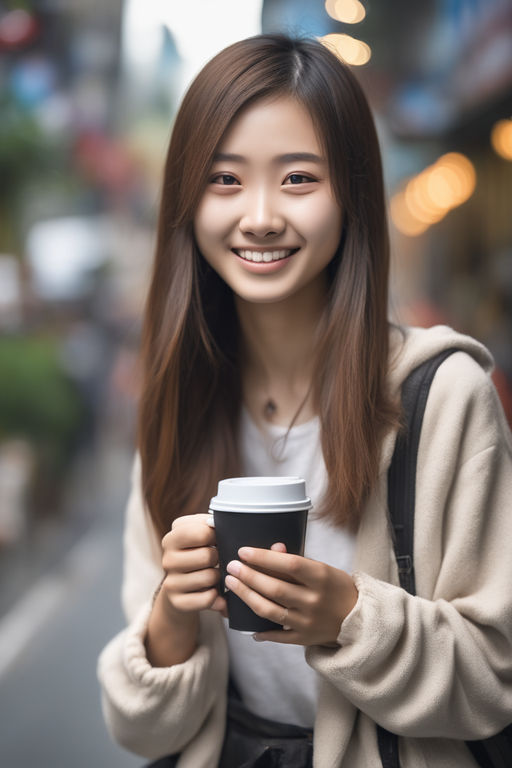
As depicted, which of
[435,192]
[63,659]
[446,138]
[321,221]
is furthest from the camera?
[435,192]

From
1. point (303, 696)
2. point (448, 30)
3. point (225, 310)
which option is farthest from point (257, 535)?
point (448, 30)

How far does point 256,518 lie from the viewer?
1.21 metres

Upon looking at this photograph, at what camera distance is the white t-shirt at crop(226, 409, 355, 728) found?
162 centimetres

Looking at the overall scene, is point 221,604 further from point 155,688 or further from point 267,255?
point 267,255

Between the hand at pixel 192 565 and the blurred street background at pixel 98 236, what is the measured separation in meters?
0.64

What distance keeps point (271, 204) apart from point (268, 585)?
0.69 m

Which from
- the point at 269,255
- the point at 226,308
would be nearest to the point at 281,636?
the point at 269,255

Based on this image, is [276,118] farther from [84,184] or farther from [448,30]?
[84,184]

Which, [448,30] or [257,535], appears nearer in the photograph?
[257,535]

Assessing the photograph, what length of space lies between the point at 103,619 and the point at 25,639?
1.61ft

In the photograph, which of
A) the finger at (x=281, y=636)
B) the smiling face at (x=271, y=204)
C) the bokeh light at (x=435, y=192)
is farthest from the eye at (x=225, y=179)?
the bokeh light at (x=435, y=192)

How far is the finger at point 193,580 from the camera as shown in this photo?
134 cm

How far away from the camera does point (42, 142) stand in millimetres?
5480

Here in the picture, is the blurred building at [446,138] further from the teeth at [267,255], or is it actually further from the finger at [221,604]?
the finger at [221,604]
